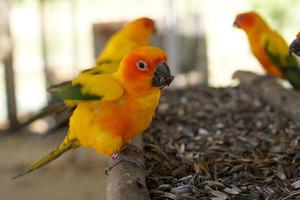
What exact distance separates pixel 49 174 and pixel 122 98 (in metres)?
4.32

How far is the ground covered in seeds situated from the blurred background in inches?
111

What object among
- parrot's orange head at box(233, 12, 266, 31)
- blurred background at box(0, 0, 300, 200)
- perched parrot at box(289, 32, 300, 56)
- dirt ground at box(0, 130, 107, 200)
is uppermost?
perched parrot at box(289, 32, 300, 56)

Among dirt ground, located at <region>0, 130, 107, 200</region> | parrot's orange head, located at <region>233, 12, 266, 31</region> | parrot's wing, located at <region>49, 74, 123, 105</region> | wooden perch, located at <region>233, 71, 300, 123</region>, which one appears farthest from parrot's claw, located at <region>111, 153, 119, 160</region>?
dirt ground, located at <region>0, 130, 107, 200</region>

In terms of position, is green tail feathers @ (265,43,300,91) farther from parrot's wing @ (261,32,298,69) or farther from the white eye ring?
the white eye ring

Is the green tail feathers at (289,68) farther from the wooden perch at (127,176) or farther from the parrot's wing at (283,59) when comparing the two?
the wooden perch at (127,176)

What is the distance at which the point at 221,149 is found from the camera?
9.46 feet

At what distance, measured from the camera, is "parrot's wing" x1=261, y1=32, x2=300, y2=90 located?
→ 14.0 feet

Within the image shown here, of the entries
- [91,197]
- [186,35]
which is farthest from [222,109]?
[186,35]

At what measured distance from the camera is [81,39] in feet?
24.2

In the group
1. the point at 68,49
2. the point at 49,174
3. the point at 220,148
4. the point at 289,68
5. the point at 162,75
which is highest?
the point at 162,75

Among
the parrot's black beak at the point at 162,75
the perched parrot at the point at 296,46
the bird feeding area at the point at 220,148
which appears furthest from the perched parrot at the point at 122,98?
the perched parrot at the point at 296,46

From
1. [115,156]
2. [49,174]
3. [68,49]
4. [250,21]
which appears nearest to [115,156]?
[115,156]

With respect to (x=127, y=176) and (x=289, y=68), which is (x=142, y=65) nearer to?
(x=127, y=176)

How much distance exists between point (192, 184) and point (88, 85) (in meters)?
0.68
